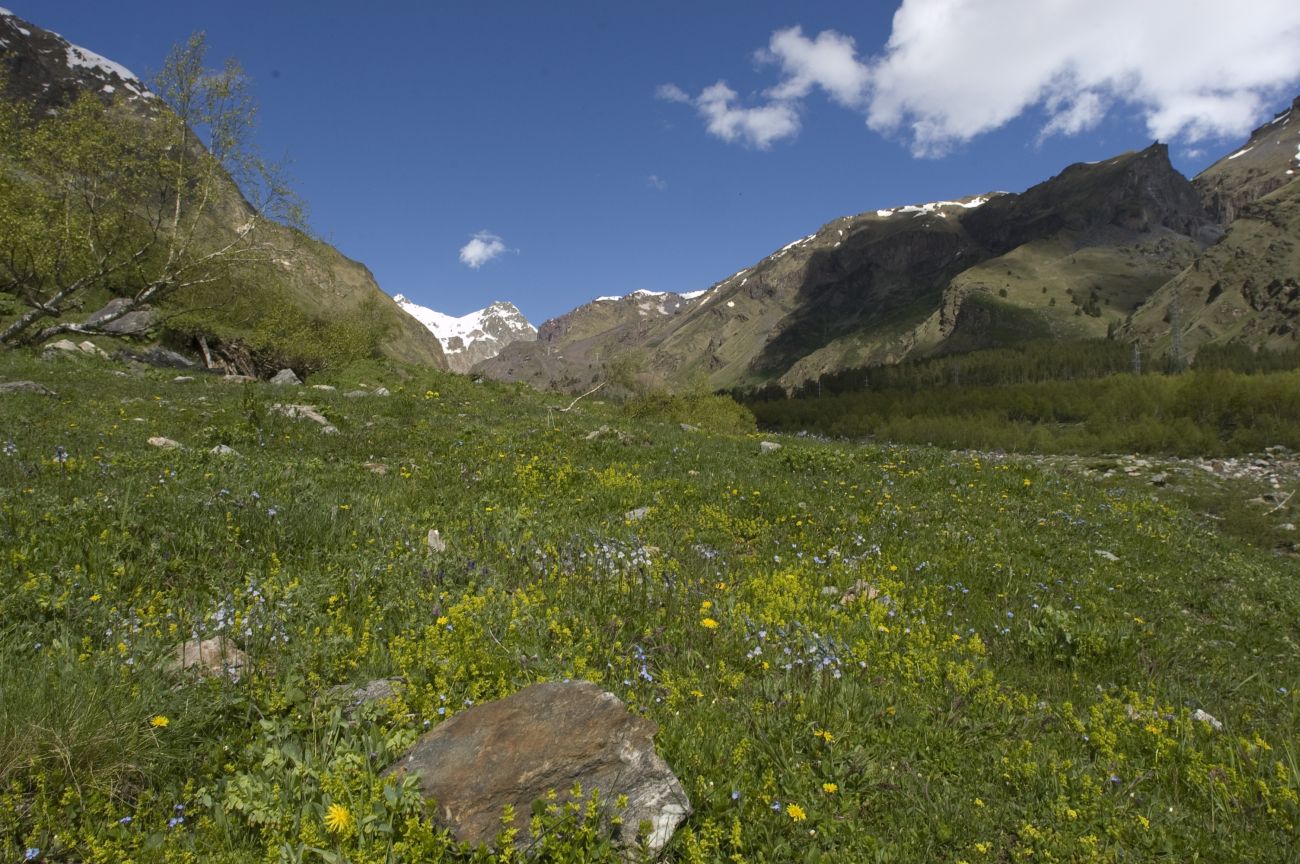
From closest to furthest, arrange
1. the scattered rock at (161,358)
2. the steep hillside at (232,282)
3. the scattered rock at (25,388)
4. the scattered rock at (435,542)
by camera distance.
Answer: the scattered rock at (435,542)
the scattered rock at (25,388)
the steep hillside at (232,282)
the scattered rock at (161,358)

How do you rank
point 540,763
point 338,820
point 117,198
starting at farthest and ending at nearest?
point 117,198 < point 540,763 < point 338,820

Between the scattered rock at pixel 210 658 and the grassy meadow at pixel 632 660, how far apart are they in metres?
0.09

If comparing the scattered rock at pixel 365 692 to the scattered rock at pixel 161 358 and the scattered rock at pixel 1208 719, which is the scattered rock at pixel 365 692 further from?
the scattered rock at pixel 161 358

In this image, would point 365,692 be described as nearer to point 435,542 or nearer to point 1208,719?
point 435,542

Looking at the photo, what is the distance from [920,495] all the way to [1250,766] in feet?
26.9

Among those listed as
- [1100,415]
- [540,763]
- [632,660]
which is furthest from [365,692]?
[1100,415]

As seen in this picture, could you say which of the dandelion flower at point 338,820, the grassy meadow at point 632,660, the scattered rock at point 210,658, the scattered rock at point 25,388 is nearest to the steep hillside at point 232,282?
the scattered rock at point 25,388

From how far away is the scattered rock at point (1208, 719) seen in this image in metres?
5.33

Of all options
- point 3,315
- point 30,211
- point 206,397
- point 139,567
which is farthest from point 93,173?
point 139,567

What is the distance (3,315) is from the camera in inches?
1144

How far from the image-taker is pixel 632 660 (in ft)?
17.4

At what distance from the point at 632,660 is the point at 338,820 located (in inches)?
102

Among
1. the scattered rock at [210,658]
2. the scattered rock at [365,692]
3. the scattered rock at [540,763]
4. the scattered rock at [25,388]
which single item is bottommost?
the scattered rock at [540,763]

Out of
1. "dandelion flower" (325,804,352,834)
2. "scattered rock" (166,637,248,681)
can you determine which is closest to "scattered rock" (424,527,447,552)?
"scattered rock" (166,637,248,681)
